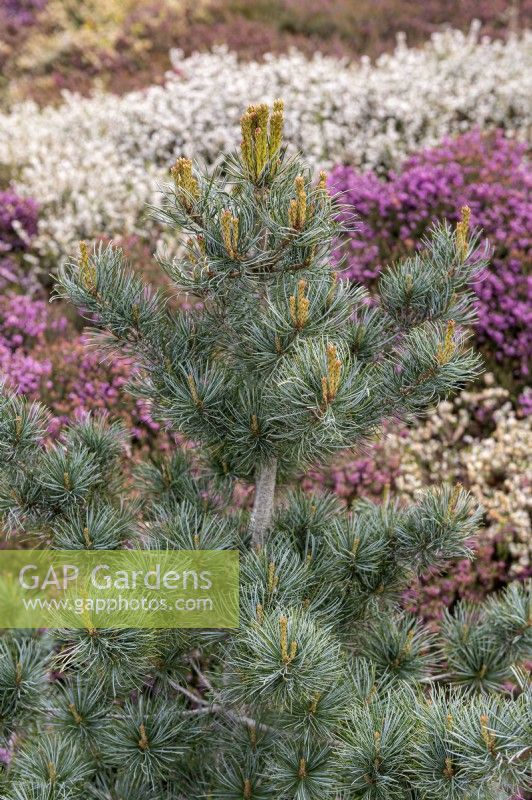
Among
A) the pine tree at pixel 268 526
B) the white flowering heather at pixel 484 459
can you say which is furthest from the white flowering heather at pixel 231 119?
the pine tree at pixel 268 526

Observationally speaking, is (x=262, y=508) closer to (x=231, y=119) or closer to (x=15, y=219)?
(x=15, y=219)

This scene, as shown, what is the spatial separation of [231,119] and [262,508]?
7016mm

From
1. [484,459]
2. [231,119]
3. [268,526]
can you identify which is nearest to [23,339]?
[484,459]

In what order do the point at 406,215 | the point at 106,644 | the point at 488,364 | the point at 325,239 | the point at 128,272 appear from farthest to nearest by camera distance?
the point at 406,215, the point at 488,364, the point at 128,272, the point at 325,239, the point at 106,644

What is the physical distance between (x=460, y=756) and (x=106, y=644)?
88 cm

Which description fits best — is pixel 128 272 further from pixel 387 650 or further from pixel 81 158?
pixel 81 158

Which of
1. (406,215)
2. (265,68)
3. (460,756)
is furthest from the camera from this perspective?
(265,68)

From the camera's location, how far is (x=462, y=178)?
6.15 m

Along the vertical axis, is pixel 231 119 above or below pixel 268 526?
above

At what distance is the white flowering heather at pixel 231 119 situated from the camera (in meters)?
7.53

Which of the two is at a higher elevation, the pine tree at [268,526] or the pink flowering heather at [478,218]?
the pink flowering heather at [478,218]

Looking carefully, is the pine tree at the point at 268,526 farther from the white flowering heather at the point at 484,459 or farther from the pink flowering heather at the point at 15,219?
the pink flowering heather at the point at 15,219

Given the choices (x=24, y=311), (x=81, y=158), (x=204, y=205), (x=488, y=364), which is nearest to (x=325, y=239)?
(x=204, y=205)

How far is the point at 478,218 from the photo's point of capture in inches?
226
